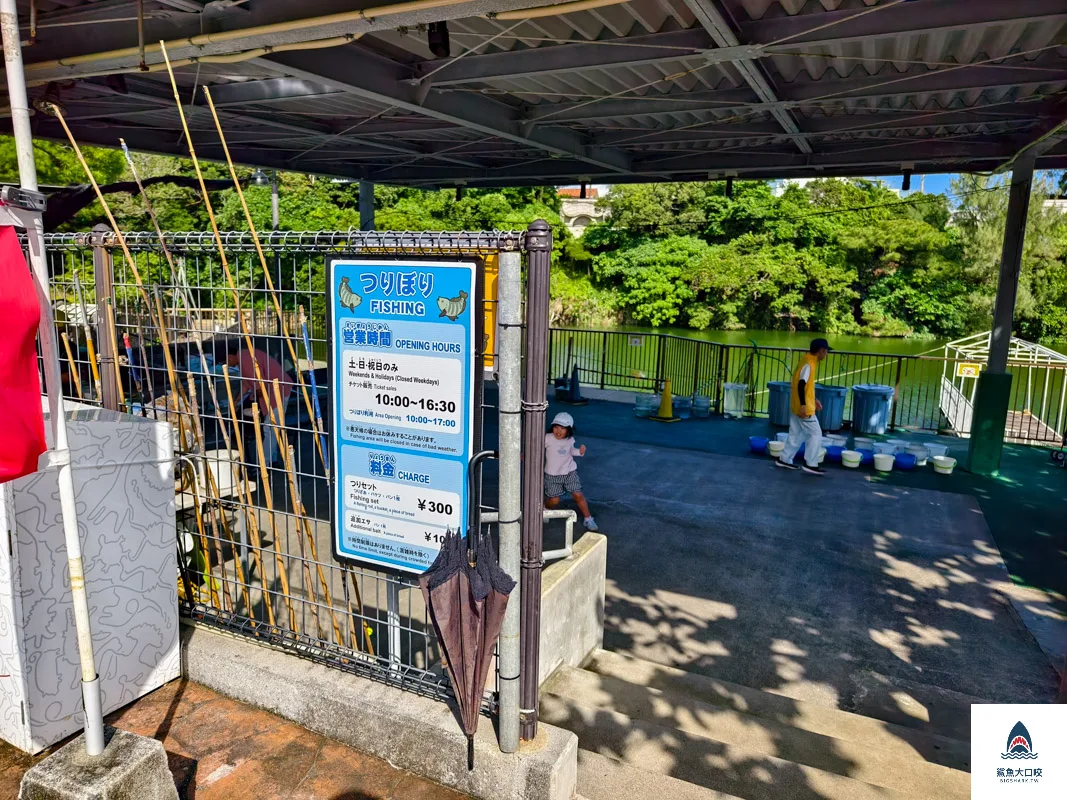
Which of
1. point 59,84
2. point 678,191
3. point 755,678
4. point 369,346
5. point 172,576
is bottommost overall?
point 755,678

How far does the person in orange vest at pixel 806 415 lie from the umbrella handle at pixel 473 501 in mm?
8387

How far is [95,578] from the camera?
366 centimetres

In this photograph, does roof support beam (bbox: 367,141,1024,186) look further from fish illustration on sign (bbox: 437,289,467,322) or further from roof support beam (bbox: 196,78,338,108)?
fish illustration on sign (bbox: 437,289,467,322)

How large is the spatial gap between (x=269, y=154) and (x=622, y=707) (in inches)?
491

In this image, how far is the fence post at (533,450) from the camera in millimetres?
2973

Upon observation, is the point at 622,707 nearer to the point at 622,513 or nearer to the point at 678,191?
the point at 622,513

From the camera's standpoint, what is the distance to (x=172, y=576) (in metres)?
4.04

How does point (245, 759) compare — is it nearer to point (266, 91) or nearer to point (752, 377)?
point (266, 91)

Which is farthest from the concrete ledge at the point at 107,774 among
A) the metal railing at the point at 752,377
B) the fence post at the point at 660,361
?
the fence post at the point at 660,361

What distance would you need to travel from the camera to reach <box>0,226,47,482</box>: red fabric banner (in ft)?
8.68

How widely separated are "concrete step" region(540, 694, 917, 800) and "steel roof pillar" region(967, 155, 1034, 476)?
29.1ft

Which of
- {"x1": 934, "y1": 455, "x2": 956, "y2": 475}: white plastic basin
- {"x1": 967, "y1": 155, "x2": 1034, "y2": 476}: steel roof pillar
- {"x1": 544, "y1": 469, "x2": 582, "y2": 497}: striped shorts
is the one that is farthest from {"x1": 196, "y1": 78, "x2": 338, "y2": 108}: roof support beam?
{"x1": 934, "y1": 455, "x2": 956, "y2": 475}: white plastic basin

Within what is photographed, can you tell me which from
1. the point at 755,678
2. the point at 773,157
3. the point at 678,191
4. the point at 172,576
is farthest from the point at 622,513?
the point at 678,191

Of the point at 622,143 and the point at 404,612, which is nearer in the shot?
the point at 404,612
